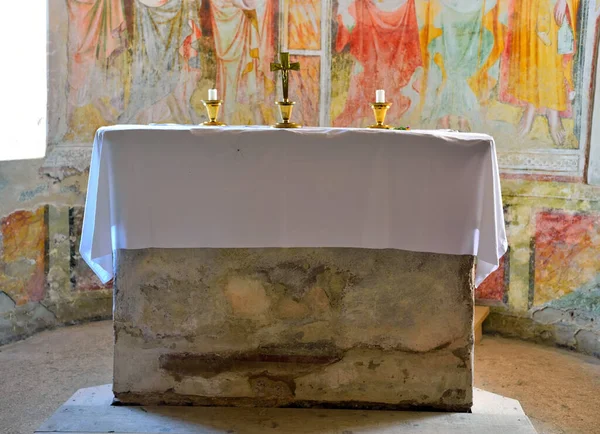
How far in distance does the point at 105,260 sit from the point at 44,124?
255cm

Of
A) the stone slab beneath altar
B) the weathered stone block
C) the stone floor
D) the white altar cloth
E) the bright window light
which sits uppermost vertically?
the bright window light

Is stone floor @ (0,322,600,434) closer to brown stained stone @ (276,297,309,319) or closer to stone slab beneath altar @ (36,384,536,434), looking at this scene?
stone slab beneath altar @ (36,384,536,434)

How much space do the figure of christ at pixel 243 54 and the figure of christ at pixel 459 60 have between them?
50.3 inches

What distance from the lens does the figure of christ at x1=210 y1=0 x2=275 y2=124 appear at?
18.1 feet

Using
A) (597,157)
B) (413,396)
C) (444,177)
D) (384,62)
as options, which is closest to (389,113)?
(384,62)

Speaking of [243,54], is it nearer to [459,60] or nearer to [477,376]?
[459,60]

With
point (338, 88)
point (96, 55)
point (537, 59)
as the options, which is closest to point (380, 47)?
point (338, 88)

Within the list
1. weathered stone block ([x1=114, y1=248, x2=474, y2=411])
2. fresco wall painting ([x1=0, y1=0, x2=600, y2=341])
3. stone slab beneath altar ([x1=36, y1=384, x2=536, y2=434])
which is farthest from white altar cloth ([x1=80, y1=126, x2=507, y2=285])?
fresco wall painting ([x1=0, y1=0, x2=600, y2=341])

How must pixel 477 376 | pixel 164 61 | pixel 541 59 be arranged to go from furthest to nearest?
1. pixel 164 61
2. pixel 541 59
3. pixel 477 376

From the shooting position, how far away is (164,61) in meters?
5.51

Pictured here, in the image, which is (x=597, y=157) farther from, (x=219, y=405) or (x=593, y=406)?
(x=219, y=405)

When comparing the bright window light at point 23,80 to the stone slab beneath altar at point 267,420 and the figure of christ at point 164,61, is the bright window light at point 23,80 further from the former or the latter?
the stone slab beneath altar at point 267,420

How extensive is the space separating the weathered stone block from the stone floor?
0.74 metres

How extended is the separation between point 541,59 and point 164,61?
2.86 meters
